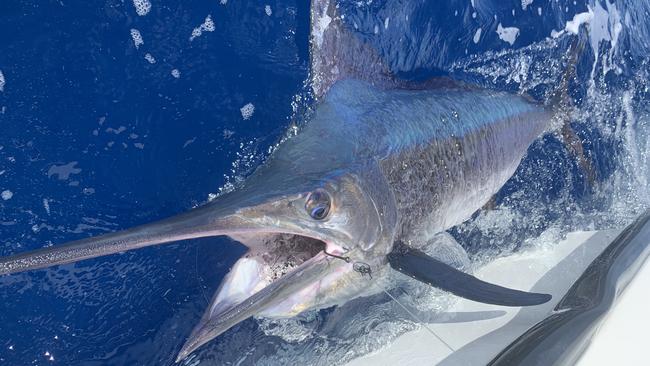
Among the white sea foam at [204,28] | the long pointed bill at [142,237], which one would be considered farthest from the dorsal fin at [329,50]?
the long pointed bill at [142,237]

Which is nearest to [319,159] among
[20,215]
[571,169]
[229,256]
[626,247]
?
[229,256]

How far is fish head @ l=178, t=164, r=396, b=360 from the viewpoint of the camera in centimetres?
184

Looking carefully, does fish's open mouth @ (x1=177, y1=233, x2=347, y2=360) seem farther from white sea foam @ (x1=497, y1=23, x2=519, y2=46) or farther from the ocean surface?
white sea foam @ (x1=497, y1=23, x2=519, y2=46)

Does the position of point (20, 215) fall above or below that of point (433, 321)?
above

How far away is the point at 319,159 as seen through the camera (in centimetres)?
215

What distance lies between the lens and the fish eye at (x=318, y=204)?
6.29 ft

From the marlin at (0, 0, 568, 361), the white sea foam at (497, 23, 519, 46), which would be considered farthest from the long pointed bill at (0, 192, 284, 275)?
the white sea foam at (497, 23, 519, 46)

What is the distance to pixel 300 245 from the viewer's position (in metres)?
2.12

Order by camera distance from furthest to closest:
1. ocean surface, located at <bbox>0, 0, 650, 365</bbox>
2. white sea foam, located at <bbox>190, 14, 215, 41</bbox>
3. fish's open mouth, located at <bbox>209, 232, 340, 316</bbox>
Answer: white sea foam, located at <bbox>190, 14, 215, 41</bbox> → ocean surface, located at <bbox>0, 0, 650, 365</bbox> → fish's open mouth, located at <bbox>209, 232, 340, 316</bbox>

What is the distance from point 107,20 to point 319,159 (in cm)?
107

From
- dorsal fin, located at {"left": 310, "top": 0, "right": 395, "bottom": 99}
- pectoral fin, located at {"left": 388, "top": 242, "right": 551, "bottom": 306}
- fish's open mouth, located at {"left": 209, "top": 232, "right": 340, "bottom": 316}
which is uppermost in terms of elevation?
dorsal fin, located at {"left": 310, "top": 0, "right": 395, "bottom": 99}

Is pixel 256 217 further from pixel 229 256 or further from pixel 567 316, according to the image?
pixel 567 316

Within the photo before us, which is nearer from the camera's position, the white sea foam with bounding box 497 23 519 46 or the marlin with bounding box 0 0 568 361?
the marlin with bounding box 0 0 568 361

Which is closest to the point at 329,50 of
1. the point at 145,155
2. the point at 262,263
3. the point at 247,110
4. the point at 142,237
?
the point at 247,110
